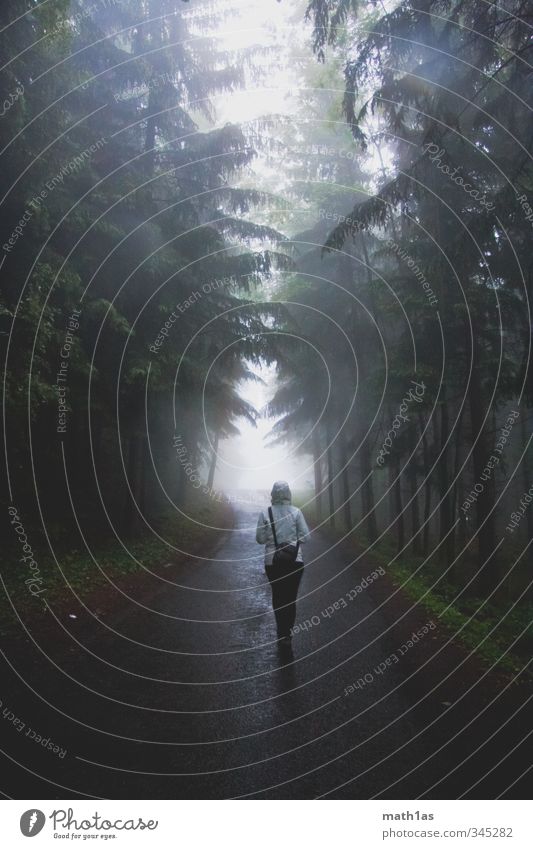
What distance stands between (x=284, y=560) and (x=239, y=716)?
231 cm

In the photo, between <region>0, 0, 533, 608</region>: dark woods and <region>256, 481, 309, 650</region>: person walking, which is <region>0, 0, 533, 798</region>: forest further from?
<region>256, 481, 309, 650</region>: person walking

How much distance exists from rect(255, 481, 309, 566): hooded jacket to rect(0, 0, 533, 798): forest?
3.30m

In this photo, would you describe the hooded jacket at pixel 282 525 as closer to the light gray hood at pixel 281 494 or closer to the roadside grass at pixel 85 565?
the light gray hood at pixel 281 494

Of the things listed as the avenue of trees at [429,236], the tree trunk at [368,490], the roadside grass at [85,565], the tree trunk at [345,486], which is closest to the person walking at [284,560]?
the roadside grass at [85,565]

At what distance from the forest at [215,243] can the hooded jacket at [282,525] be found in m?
3.30

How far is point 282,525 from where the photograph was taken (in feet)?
23.1

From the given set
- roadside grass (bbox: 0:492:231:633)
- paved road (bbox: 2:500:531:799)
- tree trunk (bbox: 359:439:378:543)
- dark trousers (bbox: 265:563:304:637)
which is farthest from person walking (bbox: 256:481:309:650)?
tree trunk (bbox: 359:439:378:543)

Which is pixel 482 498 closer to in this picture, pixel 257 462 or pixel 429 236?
pixel 429 236

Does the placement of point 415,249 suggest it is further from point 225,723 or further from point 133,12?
point 225,723

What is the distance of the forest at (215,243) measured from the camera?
752 centimetres

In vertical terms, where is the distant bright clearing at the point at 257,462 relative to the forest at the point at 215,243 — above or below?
above

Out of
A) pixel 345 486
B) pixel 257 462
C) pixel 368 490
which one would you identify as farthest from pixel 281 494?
pixel 257 462

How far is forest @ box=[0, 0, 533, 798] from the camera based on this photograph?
7516 millimetres

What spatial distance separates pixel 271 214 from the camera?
65.7 ft
